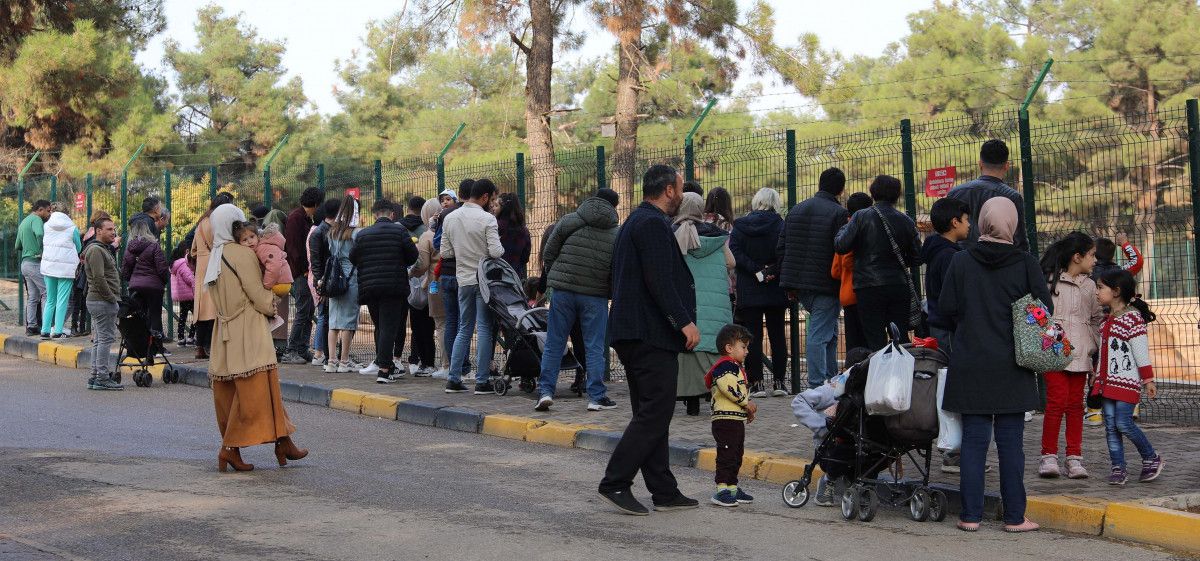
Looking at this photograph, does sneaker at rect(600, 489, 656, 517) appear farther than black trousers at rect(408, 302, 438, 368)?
No

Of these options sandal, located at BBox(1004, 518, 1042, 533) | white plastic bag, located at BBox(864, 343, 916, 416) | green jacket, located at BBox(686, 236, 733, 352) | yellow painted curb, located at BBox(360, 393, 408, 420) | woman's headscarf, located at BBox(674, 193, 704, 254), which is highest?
woman's headscarf, located at BBox(674, 193, 704, 254)

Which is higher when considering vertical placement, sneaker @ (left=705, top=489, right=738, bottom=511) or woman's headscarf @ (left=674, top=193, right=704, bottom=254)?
woman's headscarf @ (left=674, top=193, right=704, bottom=254)

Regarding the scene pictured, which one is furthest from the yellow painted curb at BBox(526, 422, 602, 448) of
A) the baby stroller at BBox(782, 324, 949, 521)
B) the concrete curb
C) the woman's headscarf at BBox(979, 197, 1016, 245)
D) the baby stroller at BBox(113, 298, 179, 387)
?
the baby stroller at BBox(113, 298, 179, 387)

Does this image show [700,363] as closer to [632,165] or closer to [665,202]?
[665,202]

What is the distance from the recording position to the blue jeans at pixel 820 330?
38.4 feet

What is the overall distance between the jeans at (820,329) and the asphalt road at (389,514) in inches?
100

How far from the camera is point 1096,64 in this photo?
35688 mm

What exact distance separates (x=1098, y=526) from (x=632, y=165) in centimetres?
807

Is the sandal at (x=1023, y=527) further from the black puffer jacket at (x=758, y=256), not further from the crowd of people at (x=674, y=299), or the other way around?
the black puffer jacket at (x=758, y=256)

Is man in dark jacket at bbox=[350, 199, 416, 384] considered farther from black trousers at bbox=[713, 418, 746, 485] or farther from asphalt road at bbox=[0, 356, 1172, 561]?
black trousers at bbox=[713, 418, 746, 485]

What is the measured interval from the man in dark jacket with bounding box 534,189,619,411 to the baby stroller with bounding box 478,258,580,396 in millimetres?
872

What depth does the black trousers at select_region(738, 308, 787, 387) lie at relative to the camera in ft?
40.6

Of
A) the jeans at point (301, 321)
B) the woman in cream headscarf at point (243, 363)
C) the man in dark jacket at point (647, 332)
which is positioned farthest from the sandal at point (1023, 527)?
the jeans at point (301, 321)

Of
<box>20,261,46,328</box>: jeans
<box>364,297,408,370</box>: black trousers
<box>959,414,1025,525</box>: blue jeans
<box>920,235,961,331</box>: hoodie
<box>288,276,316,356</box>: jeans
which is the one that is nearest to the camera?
<box>959,414,1025,525</box>: blue jeans
